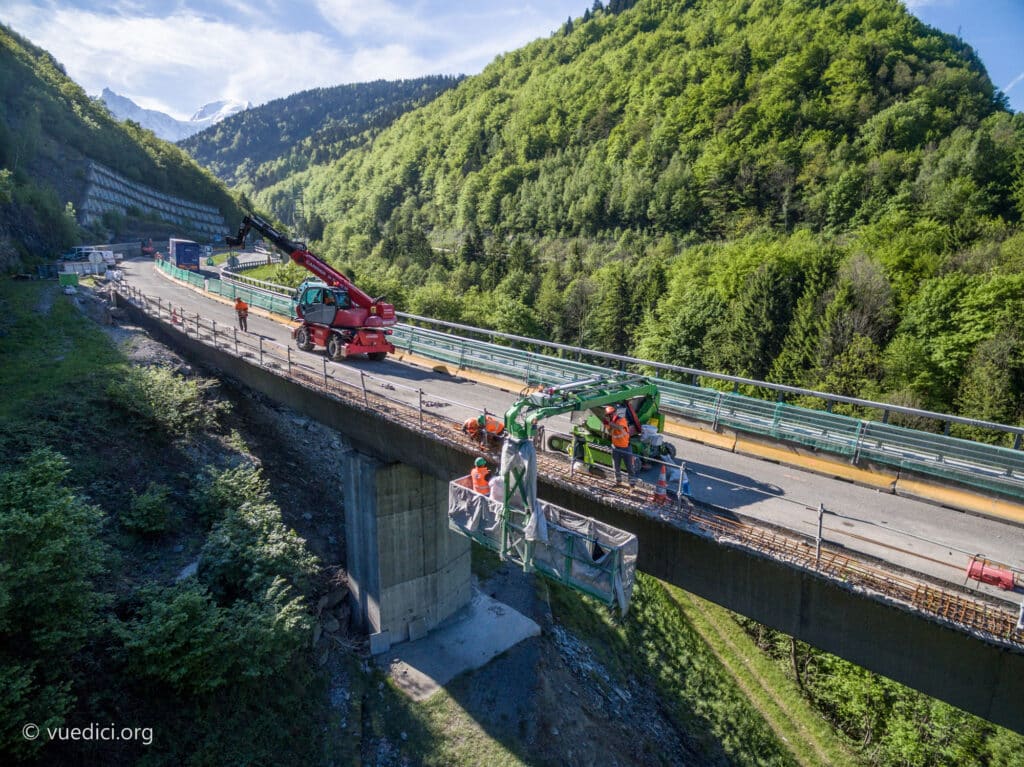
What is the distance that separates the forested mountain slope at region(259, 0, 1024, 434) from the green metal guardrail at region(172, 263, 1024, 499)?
24.2 metres

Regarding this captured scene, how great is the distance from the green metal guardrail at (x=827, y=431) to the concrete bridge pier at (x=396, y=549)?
5547 millimetres

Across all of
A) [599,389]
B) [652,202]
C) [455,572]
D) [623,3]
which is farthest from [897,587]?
[623,3]

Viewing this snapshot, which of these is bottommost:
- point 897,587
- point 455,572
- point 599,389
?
point 455,572

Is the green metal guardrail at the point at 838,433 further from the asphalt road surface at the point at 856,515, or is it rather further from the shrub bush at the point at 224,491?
the shrub bush at the point at 224,491

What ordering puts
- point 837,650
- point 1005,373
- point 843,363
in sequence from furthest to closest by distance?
point 843,363 → point 1005,373 → point 837,650

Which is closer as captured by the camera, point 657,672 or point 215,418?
point 657,672

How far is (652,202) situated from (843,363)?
5311 cm

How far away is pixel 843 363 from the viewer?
A: 34.9 metres

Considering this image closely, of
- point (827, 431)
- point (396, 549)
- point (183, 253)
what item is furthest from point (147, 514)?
point (183, 253)

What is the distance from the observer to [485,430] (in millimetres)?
12734

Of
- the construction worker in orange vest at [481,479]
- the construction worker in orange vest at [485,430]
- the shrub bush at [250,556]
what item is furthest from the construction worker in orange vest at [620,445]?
the shrub bush at [250,556]

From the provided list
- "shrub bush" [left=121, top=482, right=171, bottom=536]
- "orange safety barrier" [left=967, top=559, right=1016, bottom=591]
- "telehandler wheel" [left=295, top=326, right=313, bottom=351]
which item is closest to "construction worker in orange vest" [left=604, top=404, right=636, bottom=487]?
"orange safety barrier" [left=967, top=559, right=1016, bottom=591]

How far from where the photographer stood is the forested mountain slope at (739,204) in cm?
3600

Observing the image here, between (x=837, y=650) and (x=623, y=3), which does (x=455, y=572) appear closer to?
(x=837, y=650)
